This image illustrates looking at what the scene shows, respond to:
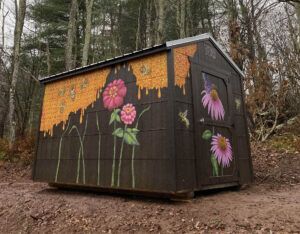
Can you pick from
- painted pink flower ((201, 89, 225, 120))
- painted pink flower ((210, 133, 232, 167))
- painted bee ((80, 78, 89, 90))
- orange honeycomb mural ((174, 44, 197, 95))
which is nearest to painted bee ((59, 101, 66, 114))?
painted bee ((80, 78, 89, 90))

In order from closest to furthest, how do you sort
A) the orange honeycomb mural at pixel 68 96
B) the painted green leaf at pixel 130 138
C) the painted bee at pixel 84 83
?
the painted green leaf at pixel 130 138, the orange honeycomb mural at pixel 68 96, the painted bee at pixel 84 83

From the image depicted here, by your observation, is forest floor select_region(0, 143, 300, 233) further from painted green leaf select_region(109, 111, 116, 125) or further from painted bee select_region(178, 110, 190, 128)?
painted green leaf select_region(109, 111, 116, 125)

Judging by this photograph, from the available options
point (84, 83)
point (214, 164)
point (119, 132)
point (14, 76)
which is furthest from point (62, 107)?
point (14, 76)

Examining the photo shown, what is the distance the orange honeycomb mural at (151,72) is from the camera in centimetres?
446

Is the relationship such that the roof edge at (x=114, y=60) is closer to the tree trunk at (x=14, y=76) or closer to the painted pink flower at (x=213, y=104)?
the painted pink flower at (x=213, y=104)

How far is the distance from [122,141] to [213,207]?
6.18ft

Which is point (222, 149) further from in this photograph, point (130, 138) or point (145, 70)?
point (145, 70)

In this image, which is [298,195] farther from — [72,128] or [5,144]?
[5,144]

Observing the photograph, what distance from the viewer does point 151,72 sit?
4641mm

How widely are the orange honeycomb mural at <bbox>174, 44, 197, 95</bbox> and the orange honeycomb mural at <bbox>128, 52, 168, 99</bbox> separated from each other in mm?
191

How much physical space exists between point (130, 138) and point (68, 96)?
221 cm

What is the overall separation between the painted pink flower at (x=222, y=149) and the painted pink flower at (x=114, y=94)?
189 cm

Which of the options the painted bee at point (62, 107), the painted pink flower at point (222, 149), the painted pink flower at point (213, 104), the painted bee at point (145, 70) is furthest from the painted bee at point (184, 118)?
the painted bee at point (62, 107)

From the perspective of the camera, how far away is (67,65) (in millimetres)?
10586
